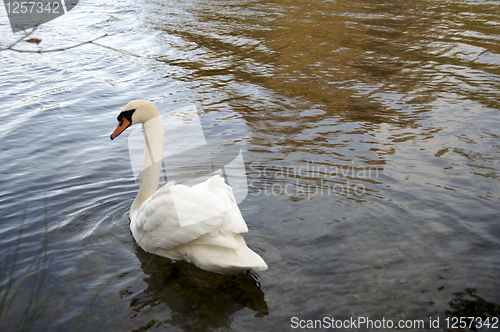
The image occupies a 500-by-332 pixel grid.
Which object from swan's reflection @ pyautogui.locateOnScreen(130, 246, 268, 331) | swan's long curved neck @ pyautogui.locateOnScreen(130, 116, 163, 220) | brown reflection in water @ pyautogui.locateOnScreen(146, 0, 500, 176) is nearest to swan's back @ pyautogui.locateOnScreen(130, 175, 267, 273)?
swan's reflection @ pyautogui.locateOnScreen(130, 246, 268, 331)

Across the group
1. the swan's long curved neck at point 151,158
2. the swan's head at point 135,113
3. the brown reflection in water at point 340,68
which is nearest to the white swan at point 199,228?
the swan's long curved neck at point 151,158

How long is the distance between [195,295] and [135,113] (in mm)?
2023

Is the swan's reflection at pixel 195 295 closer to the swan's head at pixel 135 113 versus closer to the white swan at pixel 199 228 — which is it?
the white swan at pixel 199 228

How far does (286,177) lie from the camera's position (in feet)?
18.8

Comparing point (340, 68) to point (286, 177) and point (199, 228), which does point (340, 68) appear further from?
point (199, 228)

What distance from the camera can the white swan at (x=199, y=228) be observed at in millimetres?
3557

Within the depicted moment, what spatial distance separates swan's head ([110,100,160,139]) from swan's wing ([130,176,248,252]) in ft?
3.56

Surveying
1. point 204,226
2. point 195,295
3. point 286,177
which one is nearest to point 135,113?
point 204,226

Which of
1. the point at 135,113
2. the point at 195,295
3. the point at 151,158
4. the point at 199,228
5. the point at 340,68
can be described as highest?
the point at 135,113

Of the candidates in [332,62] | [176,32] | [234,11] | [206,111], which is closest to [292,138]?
[206,111]

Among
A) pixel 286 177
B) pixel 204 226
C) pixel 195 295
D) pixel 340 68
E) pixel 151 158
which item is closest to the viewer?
pixel 204 226

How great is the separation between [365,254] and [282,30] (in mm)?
11443

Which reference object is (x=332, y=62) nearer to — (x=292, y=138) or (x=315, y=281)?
(x=292, y=138)

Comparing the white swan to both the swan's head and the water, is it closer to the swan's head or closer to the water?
the water
